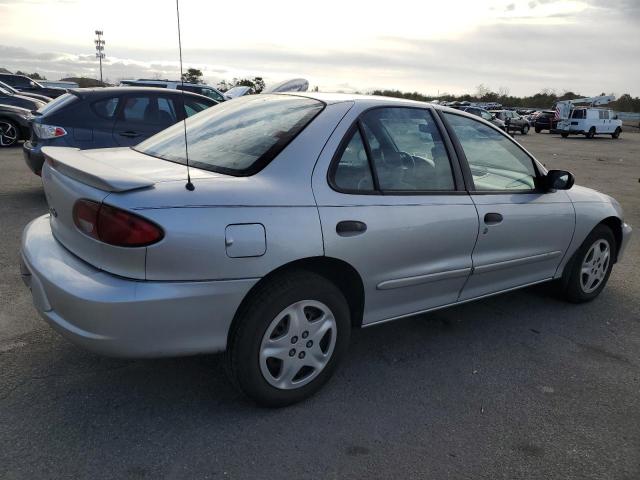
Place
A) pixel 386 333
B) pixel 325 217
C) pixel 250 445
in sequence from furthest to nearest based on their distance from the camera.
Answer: pixel 386 333 < pixel 325 217 < pixel 250 445

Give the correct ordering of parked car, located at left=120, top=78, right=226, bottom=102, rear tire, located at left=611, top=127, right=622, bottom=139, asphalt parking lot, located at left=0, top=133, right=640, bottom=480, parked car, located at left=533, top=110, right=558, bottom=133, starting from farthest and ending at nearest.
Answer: parked car, located at left=533, top=110, right=558, bottom=133 < rear tire, located at left=611, top=127, right=622, bottom=139 < parked car, located at left=120, top=78, right=226, bottom=102 < asphalt parking lot, located at left=0, top=133, right=640, bottom=480

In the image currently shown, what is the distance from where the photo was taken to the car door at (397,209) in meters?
2.77

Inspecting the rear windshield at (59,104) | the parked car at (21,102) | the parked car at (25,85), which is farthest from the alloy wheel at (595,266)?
the parked car at (25,85)

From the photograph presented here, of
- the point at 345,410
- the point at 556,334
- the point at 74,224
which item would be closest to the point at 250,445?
the point at 345,410

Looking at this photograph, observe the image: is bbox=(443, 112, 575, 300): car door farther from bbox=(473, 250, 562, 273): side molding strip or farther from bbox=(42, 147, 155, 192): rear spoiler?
bbox=(42, 147, 155, 192): rear spoiler

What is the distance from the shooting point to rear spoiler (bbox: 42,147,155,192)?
2.36 metres

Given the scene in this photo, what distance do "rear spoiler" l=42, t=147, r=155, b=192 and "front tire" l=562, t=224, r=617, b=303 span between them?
3.38m

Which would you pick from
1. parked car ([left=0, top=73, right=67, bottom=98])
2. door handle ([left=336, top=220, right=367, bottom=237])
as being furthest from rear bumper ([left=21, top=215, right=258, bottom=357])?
parked car ([left=0, top=73, right=67, bottom=98])

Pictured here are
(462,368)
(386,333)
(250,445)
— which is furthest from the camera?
(386,333)

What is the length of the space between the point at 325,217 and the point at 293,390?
895mm

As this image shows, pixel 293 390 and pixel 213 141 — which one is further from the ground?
pixel 213 141

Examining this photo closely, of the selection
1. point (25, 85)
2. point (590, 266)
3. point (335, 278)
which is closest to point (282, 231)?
point (335, 278)

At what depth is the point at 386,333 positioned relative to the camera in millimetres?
3752

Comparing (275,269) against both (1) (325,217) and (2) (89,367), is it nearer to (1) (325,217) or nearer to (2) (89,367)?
(1) (325,217)
